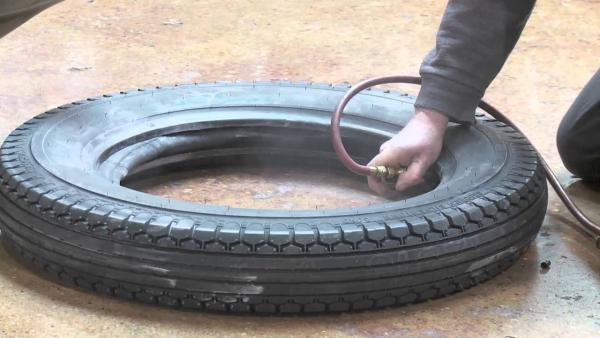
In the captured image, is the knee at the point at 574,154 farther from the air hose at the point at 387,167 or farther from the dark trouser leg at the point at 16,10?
the dark trouser leg at the point at 16,10

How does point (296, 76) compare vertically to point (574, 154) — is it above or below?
below

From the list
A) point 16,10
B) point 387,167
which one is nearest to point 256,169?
point 387,167

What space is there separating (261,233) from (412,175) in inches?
15.8

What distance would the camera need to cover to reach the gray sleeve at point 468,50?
1.64 metres

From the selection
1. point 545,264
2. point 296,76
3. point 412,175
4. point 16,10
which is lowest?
Answer: point 296,76

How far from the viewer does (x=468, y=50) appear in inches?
64.7

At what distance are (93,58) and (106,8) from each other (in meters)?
0.67

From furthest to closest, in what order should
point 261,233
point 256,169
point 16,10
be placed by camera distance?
point 256,169 < point 16,10 < point 261,233

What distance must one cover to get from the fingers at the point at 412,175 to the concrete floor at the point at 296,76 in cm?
21

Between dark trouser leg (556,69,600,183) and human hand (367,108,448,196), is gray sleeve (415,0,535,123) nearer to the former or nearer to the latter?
human hand (367,108,448,196)

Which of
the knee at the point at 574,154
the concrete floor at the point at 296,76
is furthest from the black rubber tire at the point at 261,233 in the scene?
the knee at the point at 574,154

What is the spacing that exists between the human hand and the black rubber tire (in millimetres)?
53

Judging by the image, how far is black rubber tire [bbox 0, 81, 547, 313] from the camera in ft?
4.52

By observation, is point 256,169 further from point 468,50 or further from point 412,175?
point 468,50
